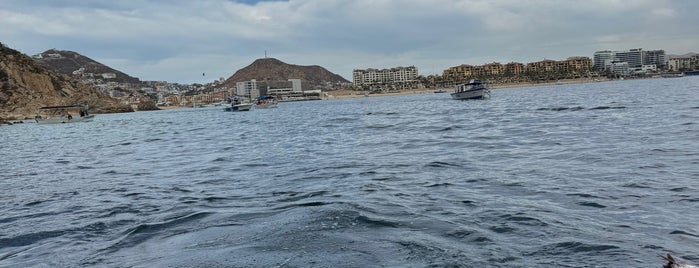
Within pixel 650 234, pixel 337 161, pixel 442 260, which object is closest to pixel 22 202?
pixel 337 161

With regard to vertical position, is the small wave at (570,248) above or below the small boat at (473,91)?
below

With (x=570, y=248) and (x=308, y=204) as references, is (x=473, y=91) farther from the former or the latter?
(x=570, y=248)

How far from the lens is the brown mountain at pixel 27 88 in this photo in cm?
11069

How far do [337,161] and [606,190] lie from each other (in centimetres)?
871

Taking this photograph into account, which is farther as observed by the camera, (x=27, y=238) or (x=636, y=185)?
(x=636, y=185)

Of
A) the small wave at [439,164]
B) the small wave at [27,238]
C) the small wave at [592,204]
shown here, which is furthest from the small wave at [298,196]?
the small wave at [592,204]

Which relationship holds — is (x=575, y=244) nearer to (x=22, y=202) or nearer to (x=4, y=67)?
(x=22, y=202)

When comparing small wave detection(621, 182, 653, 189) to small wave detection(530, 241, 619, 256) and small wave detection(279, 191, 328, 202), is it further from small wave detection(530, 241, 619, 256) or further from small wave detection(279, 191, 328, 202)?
small wave detection(279, 191, 328, 202)

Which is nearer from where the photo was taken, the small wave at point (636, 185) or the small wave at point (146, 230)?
the small wave at point (146, 230)

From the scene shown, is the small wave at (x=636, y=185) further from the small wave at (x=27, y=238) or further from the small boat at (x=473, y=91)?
the small boat at (x=473, y=91)

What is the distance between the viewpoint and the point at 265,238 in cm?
721

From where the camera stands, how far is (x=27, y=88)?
391ft

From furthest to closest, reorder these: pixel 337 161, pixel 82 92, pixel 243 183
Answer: pixel 82 92
pixel 337 161
pixel 243 183

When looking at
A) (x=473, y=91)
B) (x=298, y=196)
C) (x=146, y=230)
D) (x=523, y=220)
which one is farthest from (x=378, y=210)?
(x=473, y=91)
